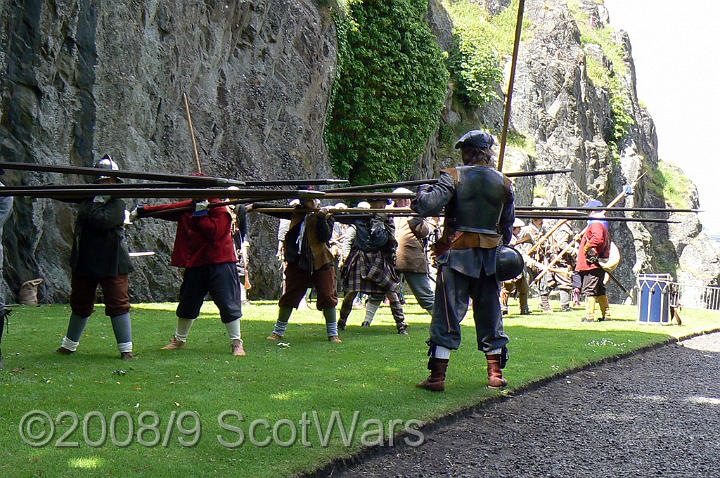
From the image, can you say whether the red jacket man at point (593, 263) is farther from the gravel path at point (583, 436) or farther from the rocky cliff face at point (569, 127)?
the rocky cliff face at point (569, 127)

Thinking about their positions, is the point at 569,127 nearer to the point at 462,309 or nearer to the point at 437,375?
the point at 462,309

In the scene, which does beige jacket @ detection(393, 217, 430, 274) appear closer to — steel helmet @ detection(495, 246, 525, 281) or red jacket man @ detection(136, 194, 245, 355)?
red jacket man @ detection(136, 194, 245, 355)

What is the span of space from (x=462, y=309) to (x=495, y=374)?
28.3 inches

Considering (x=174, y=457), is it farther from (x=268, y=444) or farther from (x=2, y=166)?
(x=2, y=166)

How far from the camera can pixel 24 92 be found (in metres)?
12.9

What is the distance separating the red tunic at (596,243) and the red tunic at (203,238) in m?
8.44

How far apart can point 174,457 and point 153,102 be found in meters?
12.5

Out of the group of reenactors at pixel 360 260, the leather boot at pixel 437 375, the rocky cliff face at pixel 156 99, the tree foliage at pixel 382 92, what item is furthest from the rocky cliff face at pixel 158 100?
the leather boot at pixel 437 375

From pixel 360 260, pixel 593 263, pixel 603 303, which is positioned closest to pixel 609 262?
pixel 593 263

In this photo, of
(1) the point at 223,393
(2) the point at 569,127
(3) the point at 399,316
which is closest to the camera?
(1) the point at 223,393

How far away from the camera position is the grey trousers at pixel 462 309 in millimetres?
6496

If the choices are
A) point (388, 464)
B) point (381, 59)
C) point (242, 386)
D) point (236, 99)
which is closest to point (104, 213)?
point (242, 386)

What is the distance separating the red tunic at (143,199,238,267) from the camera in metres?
7.88

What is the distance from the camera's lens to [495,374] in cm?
670
